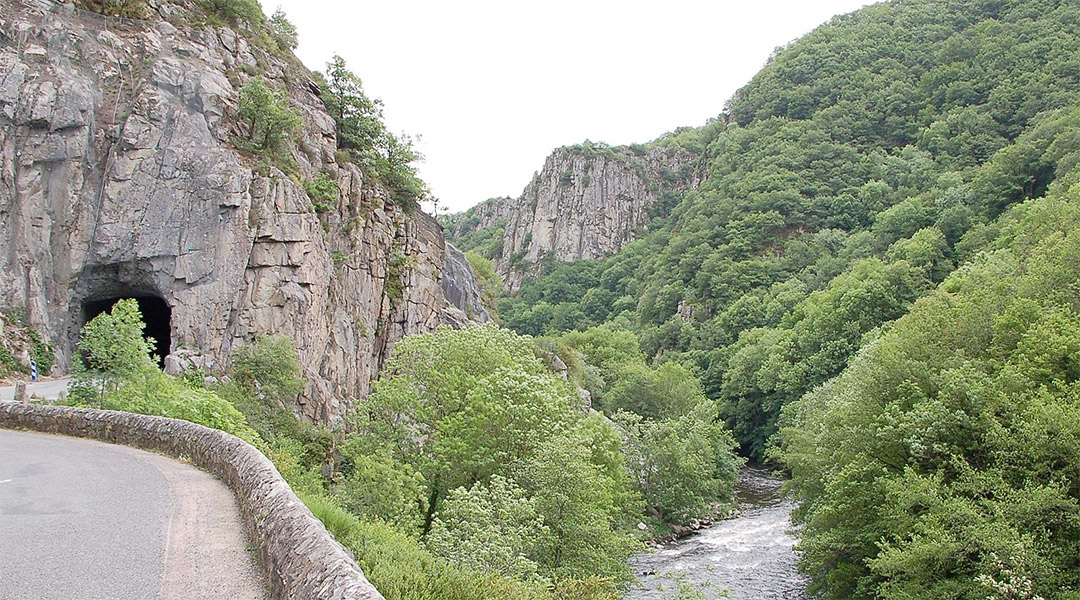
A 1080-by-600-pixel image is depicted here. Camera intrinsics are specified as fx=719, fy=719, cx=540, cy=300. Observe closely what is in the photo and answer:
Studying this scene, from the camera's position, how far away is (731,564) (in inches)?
1181

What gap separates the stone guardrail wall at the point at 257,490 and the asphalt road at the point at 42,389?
500cm

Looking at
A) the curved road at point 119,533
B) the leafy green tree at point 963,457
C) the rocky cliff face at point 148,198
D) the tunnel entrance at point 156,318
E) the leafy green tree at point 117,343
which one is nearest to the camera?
the curved road at point 119,533

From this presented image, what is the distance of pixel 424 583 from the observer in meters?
9.30

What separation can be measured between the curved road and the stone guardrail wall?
34 cm

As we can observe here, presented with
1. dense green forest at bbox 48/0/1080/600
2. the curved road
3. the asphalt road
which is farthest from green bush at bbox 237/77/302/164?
the curved road

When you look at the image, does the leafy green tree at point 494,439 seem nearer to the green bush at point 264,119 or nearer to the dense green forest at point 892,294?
the dense green forest at point 892,294

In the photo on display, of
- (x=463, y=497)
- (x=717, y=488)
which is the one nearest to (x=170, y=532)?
(x=463, y=497)

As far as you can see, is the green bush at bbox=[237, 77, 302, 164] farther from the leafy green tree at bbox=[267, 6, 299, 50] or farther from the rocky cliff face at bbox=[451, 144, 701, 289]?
the rocky cliff face at bbox=[451, 144, 701, 289]

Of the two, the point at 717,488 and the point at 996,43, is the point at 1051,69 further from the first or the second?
the point at 717,488

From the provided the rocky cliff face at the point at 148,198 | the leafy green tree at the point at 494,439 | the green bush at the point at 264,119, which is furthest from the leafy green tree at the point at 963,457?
the green bush at the point at 264,119

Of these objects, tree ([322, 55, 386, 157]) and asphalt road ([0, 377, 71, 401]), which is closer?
asphalt road ([0, 377, 71, 401])

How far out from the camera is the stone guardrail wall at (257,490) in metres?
6.89

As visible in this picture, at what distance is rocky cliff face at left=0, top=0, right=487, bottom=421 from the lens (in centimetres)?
3128

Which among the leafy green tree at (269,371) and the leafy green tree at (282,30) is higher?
the leafy green tree at (282,30)
